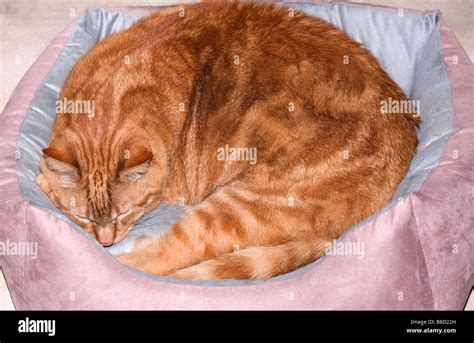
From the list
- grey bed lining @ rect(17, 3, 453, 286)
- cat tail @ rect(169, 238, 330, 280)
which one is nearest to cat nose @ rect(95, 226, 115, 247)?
grey bed lining @ rect(17, 3, 453, 286)

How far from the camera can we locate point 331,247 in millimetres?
2184

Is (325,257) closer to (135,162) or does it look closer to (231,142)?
(231,142)

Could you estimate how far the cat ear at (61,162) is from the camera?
213cm

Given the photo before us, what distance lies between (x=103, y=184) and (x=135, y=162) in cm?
19

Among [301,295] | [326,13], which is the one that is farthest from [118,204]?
[326,13]

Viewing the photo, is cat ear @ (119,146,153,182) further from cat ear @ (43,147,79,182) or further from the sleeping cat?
cat ear @ (43,147,79,182)

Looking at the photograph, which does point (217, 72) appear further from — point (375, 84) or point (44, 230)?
point (44, 230)

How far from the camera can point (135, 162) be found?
2.16m

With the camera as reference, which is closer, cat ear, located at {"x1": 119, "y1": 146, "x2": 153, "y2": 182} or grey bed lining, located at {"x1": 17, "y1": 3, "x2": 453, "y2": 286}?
cat ear, located at {"x1": 119, "y1": 146, "x2": 153, "y2": 182}

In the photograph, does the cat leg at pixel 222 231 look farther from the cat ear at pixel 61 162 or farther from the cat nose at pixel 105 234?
the cat ear at pixel 61 162

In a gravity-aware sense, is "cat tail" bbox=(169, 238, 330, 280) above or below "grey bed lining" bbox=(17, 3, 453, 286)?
below

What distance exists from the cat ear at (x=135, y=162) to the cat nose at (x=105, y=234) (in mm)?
235

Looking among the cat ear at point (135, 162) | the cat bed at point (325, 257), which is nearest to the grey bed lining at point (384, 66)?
the cat bed at point (325, 257)

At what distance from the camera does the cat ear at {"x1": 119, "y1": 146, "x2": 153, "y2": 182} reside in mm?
2160
